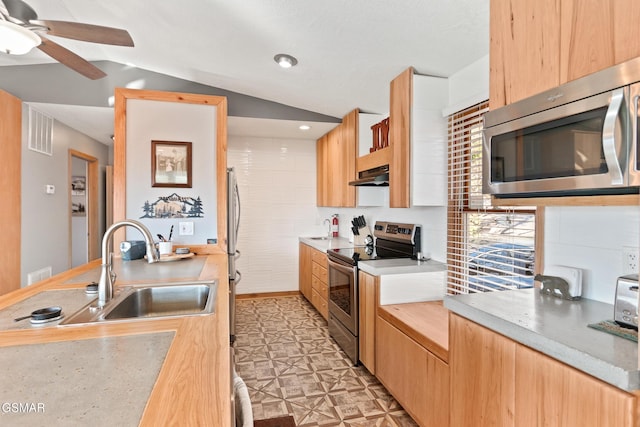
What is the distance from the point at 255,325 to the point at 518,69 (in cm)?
336

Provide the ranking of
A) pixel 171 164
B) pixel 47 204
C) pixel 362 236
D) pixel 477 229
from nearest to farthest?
pixel 477 229, pixel 171 164, pixel 47 204, pixel 362 236

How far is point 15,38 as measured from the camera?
5.26 ft

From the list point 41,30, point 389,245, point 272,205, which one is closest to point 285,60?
point 41,30

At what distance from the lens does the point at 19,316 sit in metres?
1.22

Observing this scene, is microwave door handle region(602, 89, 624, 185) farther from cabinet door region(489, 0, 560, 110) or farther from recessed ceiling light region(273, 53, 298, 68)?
recessed ceiling light region(273, 53, 298, 68)

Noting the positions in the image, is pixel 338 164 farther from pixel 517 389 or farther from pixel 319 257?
pixel 517 389

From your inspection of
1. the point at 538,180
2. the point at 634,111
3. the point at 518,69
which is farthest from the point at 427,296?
the point at 634,111

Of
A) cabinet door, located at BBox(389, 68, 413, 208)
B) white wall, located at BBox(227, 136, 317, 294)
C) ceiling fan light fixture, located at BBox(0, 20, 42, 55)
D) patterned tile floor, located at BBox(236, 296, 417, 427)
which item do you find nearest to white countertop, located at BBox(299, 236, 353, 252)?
white wall, located at BBox(227, 136, 317, 294)

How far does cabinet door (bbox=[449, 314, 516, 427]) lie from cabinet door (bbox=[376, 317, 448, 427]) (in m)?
0.10

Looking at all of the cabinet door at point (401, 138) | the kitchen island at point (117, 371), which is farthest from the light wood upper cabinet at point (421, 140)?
the kitchen island at point (117, 371)

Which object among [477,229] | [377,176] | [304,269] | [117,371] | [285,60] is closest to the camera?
[117,371]

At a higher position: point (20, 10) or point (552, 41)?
point (20, 10)

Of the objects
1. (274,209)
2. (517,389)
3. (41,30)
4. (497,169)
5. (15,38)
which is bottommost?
(517,389)

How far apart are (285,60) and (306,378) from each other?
2.50 metres
